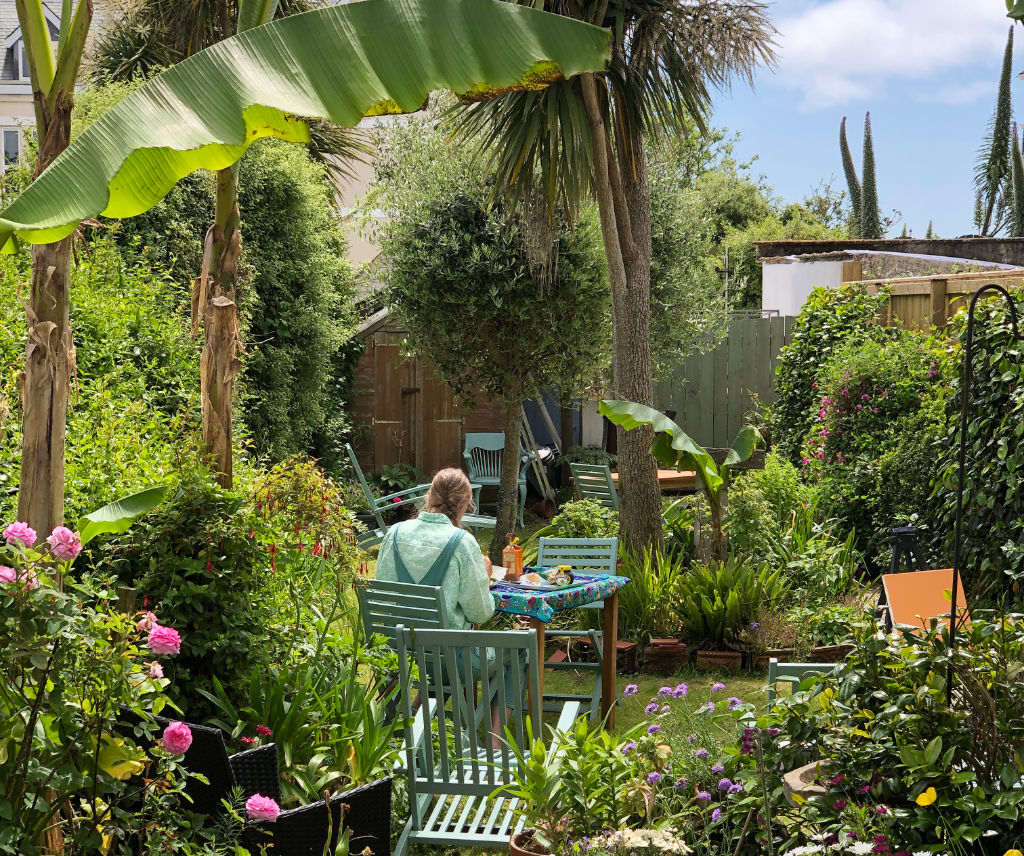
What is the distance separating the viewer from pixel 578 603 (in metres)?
5.61

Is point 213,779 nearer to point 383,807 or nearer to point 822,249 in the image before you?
point 383,807

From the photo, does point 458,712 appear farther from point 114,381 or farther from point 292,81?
point 114,381

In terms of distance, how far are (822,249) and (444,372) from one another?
7.69 metres

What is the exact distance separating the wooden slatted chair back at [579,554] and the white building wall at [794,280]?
279 inches

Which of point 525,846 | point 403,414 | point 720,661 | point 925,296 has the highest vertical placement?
point 925,296

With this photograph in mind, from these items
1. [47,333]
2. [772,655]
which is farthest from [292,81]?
[772,655]

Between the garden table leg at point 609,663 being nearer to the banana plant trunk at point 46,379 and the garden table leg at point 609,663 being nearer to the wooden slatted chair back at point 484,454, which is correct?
the banana plant trunk at point 46,379

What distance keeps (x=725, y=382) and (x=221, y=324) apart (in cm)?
1129

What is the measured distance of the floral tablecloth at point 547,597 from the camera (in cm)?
539

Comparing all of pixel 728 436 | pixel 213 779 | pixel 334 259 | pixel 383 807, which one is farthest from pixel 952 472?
pixel 728 436

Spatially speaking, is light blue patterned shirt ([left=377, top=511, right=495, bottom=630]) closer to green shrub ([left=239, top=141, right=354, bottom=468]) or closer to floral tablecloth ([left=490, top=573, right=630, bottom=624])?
floral tablecloth ([left=490, top=573, right=630, bottom=624])

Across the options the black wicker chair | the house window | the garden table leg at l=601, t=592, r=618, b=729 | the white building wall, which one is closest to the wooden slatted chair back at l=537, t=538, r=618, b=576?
the garden table leg at l=601, t=592, r=618, b=729

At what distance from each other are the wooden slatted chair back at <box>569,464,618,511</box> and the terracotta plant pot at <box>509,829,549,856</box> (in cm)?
640

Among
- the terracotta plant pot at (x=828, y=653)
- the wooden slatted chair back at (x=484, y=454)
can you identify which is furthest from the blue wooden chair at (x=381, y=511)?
the terracotta plant pot at (x=828, y=653)
